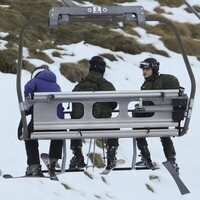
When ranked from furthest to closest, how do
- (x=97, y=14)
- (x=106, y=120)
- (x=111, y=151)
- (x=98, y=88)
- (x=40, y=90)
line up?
1. (x=111, y=151)
2. (x=40, y=90)
3. (x=98, y=88)
4. (x=106, y=120)
5. (x=97, y=14)

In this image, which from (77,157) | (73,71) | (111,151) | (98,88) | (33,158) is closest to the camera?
(98,88)

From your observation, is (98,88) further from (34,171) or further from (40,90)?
(34,171)

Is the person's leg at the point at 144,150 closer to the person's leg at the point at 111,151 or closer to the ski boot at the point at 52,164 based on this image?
the person's leg at the point at 111,151

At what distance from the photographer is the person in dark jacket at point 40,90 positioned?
921 centimetres

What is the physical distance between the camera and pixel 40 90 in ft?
30.5

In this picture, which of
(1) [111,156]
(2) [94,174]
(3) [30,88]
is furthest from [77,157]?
(2) [94,174]

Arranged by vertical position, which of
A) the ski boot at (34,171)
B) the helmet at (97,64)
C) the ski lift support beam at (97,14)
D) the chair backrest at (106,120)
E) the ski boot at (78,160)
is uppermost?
the ski lift support beam at (97,14)

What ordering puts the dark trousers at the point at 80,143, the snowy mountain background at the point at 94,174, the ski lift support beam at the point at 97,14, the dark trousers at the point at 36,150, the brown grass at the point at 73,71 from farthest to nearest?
the brown grass at the point at 73,71, the snowy mountain background at the point at 94,174, the dark trousers at the point at 36,150, the dark trousers at the point at 80,143, the ski lift support beam at the point at 97,14

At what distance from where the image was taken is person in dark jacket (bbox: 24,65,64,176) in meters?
9.21

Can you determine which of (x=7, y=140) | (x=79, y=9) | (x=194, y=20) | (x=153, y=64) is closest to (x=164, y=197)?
(x=7, y=140)

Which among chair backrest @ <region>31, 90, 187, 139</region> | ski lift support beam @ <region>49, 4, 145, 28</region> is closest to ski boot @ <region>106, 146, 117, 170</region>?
chair backrest @ <region>31, 90, 187, 139</region>

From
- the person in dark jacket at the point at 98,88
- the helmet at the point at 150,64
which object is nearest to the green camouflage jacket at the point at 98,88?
the person in dark jacket at the point at 98,88

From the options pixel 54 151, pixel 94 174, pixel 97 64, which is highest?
pixel 97 64

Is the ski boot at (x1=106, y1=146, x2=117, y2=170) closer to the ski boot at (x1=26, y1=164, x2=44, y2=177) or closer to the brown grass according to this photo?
the ski boot at (x1=26, y1=164, x2=44, y2=177)
